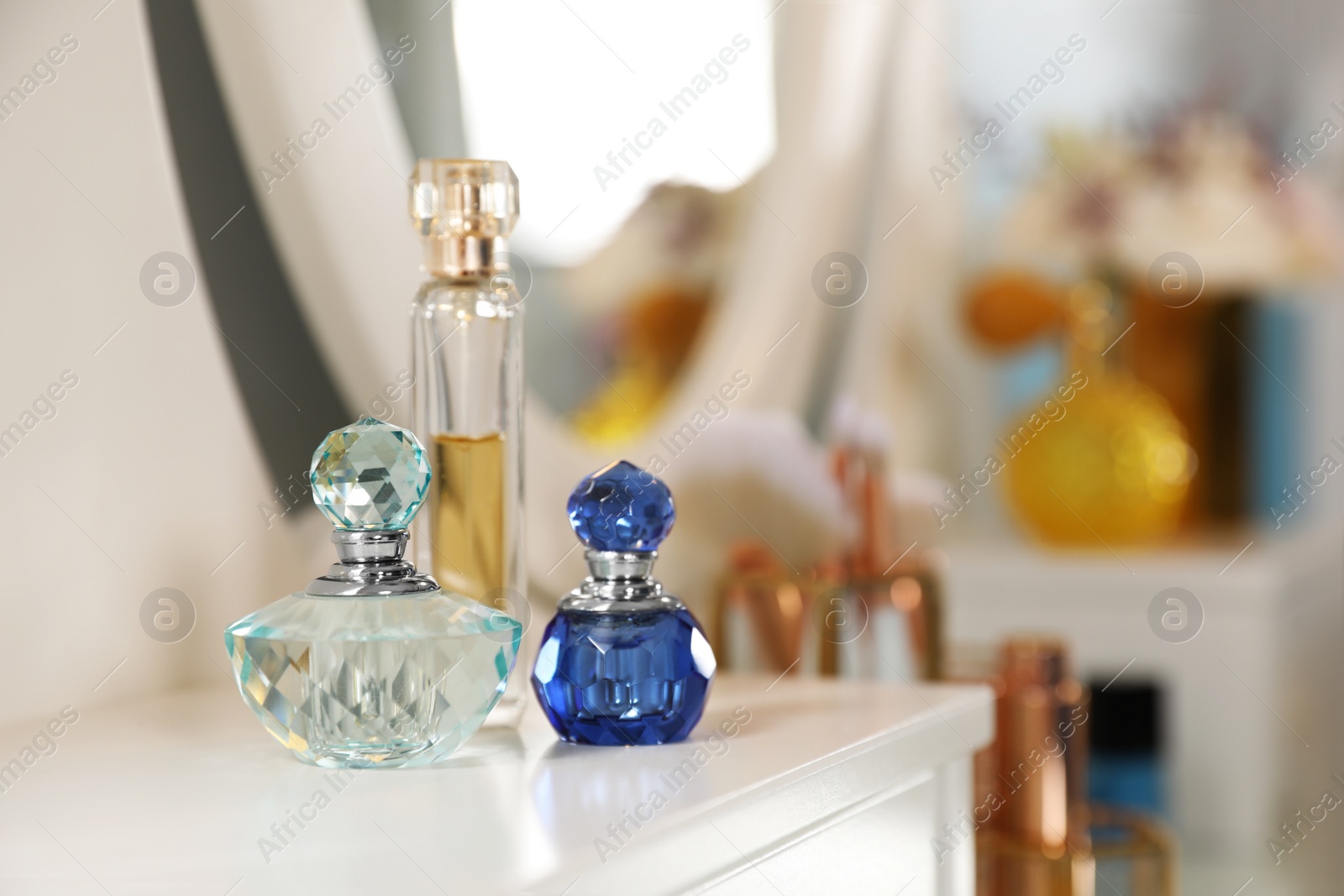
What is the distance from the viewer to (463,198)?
571 mm

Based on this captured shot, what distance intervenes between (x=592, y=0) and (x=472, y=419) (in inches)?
22.8

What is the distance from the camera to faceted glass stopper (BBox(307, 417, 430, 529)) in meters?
0.48

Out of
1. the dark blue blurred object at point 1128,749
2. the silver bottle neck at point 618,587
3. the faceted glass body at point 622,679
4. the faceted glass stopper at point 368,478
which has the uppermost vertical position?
the faceted glass stopper at point 368,478

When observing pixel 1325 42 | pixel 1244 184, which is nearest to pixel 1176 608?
pixel 1244 184

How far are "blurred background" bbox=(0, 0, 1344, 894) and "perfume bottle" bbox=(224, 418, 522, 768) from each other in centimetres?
17

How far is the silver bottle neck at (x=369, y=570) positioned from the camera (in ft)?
1.59

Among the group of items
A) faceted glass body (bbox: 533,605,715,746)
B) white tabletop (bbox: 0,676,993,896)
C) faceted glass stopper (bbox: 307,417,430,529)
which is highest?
faceted glass stopper (bbox: 307,417,430,529)

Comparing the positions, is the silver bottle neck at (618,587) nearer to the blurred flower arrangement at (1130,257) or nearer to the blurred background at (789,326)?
the blurred background at (789,326)

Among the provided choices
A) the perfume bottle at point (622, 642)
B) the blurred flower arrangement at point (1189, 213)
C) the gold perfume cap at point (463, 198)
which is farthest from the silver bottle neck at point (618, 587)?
the blurred flower arrangement at point (1189, 213)

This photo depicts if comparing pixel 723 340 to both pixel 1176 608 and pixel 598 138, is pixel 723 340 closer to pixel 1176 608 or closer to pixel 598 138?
pixel 598 138

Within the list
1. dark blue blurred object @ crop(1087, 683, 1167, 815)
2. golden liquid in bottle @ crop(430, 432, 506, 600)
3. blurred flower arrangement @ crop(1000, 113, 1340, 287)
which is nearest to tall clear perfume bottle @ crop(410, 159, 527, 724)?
golden liquid in bottle @ crop(430, 432, 506, 600)

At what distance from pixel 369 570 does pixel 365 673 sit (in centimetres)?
4

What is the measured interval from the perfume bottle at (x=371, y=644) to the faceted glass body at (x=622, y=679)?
31 mm

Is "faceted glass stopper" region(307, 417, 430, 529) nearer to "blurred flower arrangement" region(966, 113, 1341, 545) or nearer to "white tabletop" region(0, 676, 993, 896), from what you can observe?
"white tabletop" region(0, 676, 993, 896)
